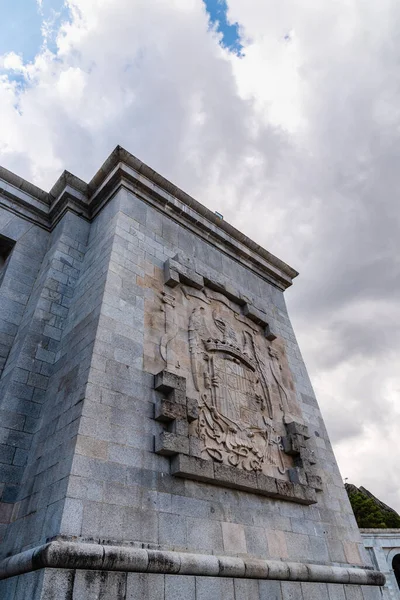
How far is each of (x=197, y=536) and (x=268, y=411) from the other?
3264 millimetres

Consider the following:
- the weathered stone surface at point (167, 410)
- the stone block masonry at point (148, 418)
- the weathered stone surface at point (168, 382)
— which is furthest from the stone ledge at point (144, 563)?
the weathered stone surface at point (168, 382)

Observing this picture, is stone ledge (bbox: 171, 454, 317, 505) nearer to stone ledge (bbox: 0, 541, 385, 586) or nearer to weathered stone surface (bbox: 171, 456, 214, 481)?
weathered stone surface (bbox: 171, 456, 214, 481)

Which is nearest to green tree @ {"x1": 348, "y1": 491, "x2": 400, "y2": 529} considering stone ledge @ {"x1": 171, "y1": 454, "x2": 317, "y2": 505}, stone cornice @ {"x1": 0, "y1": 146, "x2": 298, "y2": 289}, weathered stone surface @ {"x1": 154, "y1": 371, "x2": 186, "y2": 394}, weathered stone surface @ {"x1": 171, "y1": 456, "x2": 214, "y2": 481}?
stone ledge @ {"x1": 171, "y1": 454, "x2": 317, "y2": 505}

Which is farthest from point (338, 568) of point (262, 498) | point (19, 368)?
point (19, 368)

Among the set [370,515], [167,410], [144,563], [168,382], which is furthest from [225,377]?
[370,515]

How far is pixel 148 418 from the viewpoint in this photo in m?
6.28

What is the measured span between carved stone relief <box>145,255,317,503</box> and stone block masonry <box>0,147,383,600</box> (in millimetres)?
35

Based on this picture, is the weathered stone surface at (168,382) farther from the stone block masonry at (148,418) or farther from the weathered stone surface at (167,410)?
the weathered stone surface at (167,410)

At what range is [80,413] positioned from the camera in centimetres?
564

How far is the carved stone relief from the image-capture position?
6.66 metres

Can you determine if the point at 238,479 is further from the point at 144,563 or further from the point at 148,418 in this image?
the point at 144,563

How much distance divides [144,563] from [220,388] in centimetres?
338

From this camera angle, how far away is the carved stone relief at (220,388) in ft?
21.9

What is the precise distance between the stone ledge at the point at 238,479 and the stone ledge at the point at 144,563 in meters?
1.00
